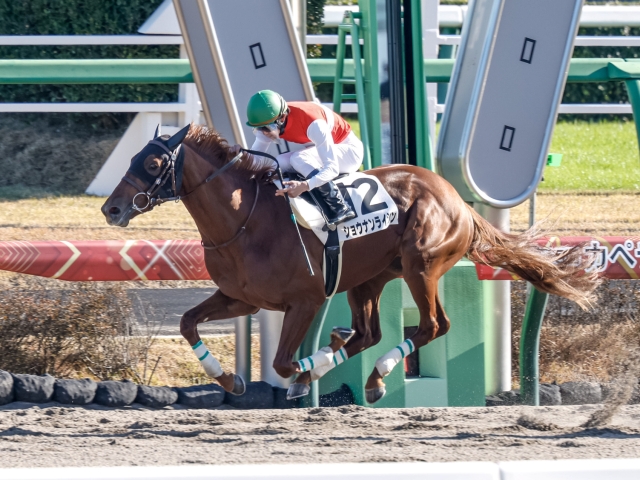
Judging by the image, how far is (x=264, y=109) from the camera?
455 cm

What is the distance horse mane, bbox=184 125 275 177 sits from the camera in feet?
15.6

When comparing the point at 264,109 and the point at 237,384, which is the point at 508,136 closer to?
the point at 264,109

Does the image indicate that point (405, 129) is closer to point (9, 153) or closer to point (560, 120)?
point (9, 153)

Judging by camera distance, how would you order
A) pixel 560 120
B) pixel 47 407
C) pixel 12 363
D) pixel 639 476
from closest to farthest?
pixel 639 476 → pixel 47 407 → pixel 12 363 → pixel 560 120

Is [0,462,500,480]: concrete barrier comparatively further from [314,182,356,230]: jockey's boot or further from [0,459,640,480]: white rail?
[314,182,356,230]: jockey's boot

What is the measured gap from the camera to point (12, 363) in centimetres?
554

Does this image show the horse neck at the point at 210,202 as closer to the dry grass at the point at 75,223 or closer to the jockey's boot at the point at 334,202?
the jockey's boot at the point at 334,202

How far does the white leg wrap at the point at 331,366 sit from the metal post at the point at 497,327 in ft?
3.86

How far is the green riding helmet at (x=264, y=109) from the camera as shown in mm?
4547

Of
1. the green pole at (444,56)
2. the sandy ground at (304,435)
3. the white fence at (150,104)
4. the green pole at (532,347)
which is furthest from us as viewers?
the green pole at (444,56)

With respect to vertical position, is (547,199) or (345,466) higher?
(547,199)

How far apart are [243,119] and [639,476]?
3246 mm

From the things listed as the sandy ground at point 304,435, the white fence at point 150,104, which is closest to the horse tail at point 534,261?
the sandy ground at point 304,435

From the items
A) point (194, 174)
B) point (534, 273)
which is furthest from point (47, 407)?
point (534, 273)
